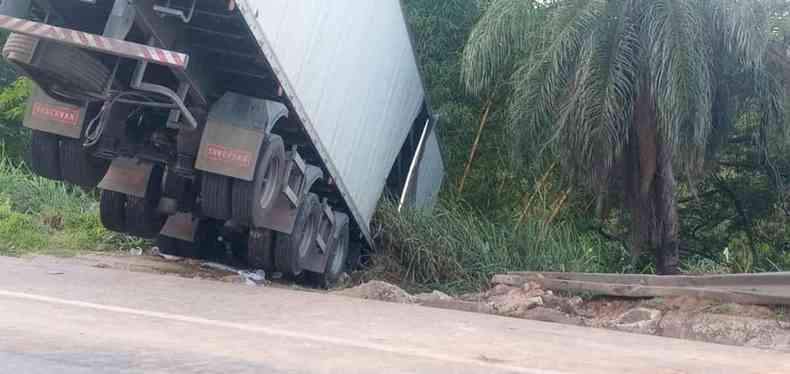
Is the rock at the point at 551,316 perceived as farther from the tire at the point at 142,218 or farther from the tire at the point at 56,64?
the tire at the point at 56,64

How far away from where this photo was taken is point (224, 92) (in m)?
9.84

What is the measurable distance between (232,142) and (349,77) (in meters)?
1.80

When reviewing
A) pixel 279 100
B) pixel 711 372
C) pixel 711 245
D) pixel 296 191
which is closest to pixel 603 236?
pixel 711 245

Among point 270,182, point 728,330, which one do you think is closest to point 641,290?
point 728,330

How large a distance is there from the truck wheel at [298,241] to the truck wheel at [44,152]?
8.17 ft

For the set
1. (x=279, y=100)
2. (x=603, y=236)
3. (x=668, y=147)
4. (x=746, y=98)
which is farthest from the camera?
(x=603, y=236)

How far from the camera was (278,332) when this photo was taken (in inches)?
283

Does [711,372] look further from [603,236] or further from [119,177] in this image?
[603,236]

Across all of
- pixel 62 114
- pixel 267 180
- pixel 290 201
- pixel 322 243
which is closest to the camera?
pixel 62 114

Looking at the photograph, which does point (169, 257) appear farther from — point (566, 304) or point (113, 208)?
point (566, 304)

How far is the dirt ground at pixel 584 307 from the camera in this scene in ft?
29.9

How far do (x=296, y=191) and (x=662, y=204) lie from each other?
5.69 metres

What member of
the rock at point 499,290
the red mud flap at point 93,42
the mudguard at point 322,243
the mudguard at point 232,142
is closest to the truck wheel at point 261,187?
the mudguard at point 232,142

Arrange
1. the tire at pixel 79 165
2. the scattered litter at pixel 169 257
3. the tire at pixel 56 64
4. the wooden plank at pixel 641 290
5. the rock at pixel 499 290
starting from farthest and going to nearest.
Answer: the scattered litter at pixel 169 257 < the rock at pixel 499 290 < the tire at pixel 79 165 < the wooden plank at pixel 641 290 < the tire at pixel 56 64
